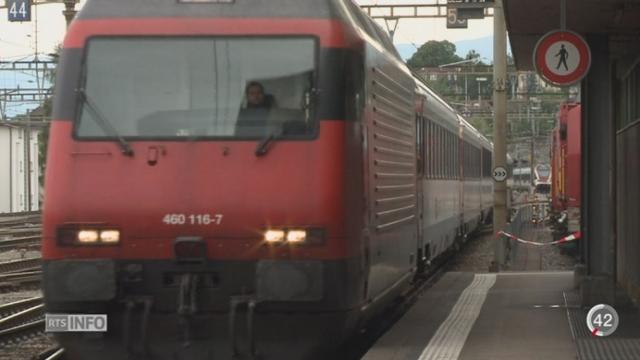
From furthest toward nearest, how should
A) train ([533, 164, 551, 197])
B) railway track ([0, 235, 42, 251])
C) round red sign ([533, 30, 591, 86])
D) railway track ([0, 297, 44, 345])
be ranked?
1. train ([533, 164, 551, 197])
2. railway track ([0, 235, 42, 251])
3. railway track ([0, 297, 44, 345])
4. round red sign ([533, 30, 591, 86])

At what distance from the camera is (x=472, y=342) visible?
31.8 feet

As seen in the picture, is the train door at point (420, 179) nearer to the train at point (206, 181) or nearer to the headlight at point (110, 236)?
the train at point (206, 181)

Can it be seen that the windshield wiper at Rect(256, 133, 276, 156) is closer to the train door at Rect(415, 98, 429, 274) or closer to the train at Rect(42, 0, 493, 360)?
the train at Rect(42, 0, 493, 360)

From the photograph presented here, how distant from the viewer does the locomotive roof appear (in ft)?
26.4

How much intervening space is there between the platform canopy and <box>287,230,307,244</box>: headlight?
4.42 metres

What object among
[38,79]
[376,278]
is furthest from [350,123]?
[38,79]

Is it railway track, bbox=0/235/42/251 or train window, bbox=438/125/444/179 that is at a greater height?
train window, bbox=438/125/444/179

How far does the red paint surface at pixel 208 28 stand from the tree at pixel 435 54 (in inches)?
2892

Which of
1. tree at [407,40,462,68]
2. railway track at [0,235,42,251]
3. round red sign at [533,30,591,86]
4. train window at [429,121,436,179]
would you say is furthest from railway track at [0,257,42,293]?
tree at [407,40,462,68]

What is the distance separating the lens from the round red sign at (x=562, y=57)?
35.3 feet

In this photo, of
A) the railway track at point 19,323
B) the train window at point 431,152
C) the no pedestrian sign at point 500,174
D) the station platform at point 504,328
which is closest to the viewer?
the station platform at point 504,328

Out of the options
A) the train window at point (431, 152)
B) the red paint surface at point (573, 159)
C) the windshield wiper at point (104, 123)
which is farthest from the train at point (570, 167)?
the windshield wiper at point (104, 123)

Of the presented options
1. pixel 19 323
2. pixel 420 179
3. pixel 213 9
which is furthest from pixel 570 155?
pixel 213 9

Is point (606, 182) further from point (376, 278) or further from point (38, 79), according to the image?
point (38, 79)
